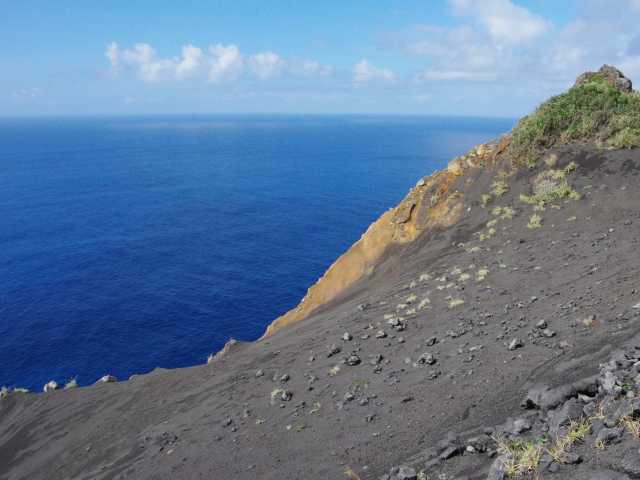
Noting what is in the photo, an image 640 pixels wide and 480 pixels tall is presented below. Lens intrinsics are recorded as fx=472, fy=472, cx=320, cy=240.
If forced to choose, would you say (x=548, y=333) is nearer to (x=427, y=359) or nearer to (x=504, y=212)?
(x=427, y=359)

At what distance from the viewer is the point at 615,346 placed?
10508 millimetres

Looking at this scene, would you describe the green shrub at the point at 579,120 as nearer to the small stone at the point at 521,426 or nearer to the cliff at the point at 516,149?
the cliff at the point at 516,149

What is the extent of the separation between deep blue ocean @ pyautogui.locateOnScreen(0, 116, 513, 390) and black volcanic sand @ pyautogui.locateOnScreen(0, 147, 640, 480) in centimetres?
2485

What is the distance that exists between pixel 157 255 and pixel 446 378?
68.9m

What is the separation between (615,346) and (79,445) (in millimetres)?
20883

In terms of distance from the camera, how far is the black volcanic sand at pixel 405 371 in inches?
453

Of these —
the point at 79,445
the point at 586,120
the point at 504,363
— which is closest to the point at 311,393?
the point at 504,363

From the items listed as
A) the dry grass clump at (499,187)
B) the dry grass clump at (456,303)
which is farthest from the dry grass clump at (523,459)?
the dry grass clump at (499,187)

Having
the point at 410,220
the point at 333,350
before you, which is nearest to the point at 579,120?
the point at 410,220

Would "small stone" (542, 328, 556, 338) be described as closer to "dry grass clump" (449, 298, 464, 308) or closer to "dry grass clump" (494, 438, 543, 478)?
"dry grass clump" (449, 298, 464, 308)

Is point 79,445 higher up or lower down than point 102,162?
lower down

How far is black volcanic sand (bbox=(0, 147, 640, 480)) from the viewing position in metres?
11.5

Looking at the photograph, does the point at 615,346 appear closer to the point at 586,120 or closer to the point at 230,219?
the point at 586,120

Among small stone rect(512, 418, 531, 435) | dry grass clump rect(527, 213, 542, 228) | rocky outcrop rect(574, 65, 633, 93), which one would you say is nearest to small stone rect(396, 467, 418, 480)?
small stone rect(512, 418, 531, 435)
